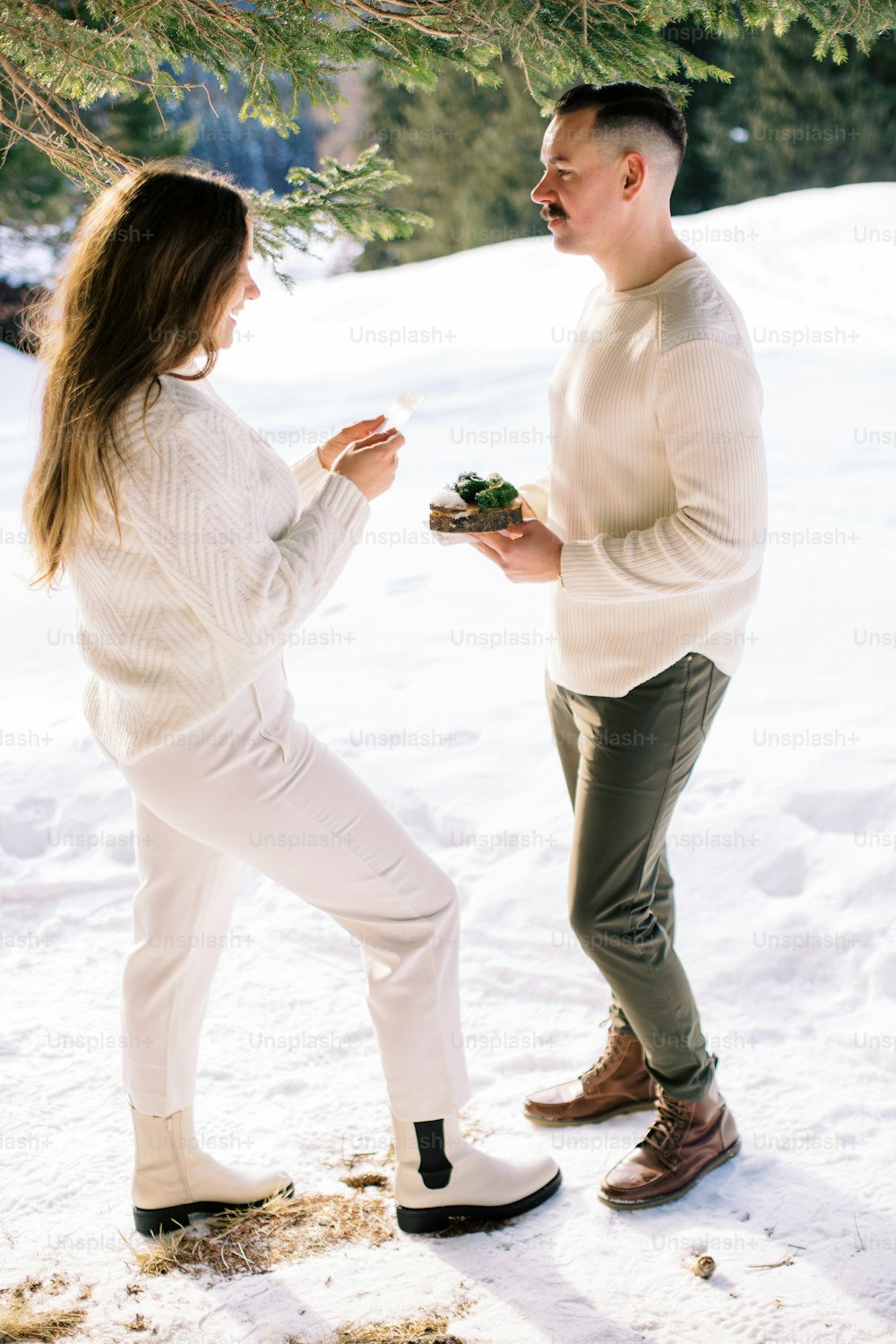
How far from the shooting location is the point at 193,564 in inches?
78.0

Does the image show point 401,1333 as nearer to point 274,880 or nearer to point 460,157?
point 274,880

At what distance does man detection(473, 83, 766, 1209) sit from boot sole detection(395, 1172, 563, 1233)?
0.71 feet

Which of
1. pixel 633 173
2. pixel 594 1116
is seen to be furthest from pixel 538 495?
pixel 594 1116

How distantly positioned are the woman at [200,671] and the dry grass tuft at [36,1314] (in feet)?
0.77

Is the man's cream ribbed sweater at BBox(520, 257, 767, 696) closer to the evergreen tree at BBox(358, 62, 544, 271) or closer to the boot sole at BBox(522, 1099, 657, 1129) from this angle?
the boot sole at BBox(522, 1099, 657, 1129)

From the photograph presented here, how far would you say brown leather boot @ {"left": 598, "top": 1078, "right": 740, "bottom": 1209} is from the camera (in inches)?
101

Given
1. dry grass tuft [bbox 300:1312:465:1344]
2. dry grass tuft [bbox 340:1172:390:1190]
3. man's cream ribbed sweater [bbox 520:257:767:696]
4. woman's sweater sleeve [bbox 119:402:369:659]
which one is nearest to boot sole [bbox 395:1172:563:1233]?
dry grass tuft [bbox 340:1172:390:1190]

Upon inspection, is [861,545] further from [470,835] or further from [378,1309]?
[378,1309]

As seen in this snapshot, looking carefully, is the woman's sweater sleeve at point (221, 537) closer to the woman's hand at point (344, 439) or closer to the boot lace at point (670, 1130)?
the woman's hand at point (344, 439)

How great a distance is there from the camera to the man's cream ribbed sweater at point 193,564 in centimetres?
197

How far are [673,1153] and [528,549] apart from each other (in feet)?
4.42

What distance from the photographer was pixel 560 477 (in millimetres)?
2570

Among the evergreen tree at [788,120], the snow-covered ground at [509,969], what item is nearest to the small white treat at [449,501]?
the snow-covered ground at [509,969]

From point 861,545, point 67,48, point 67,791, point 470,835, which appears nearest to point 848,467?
point 861,545
